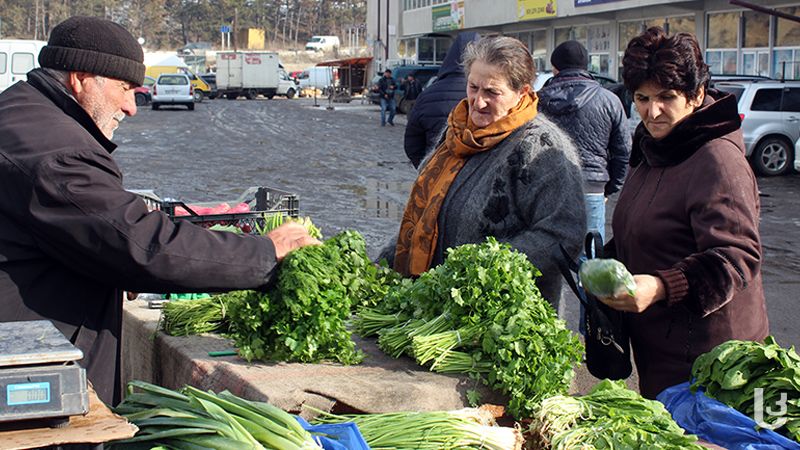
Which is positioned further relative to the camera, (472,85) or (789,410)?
(472,85)

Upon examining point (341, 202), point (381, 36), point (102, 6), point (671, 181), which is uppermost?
point (102, 6)

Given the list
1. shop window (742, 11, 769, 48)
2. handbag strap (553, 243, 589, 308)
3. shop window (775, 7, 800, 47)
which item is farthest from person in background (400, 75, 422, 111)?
handbag strap (553, 243, 589, 308)

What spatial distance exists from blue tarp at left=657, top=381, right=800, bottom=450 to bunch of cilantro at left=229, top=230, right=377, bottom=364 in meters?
1.18

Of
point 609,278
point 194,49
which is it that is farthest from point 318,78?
point 609,278

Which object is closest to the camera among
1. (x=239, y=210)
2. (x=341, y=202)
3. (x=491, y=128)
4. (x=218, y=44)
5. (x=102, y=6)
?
(x=491, y=128)

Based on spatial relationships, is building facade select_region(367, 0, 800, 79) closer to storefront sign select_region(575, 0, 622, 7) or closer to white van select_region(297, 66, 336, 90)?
storefront sign select_region(575, 0, 622, 7)

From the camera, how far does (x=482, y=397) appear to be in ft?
8.29

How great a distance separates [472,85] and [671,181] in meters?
1.02

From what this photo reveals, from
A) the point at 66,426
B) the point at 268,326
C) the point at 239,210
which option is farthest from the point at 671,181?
the point at 239,210

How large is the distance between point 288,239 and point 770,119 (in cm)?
1453

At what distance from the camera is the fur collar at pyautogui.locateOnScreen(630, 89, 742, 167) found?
2705mm

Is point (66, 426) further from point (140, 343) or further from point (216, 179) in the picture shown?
point (216, 179)

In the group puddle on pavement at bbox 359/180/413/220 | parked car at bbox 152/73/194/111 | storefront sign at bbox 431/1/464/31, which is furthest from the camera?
storefront sign at bbox 431/1/464/31

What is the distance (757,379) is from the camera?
2320mm
